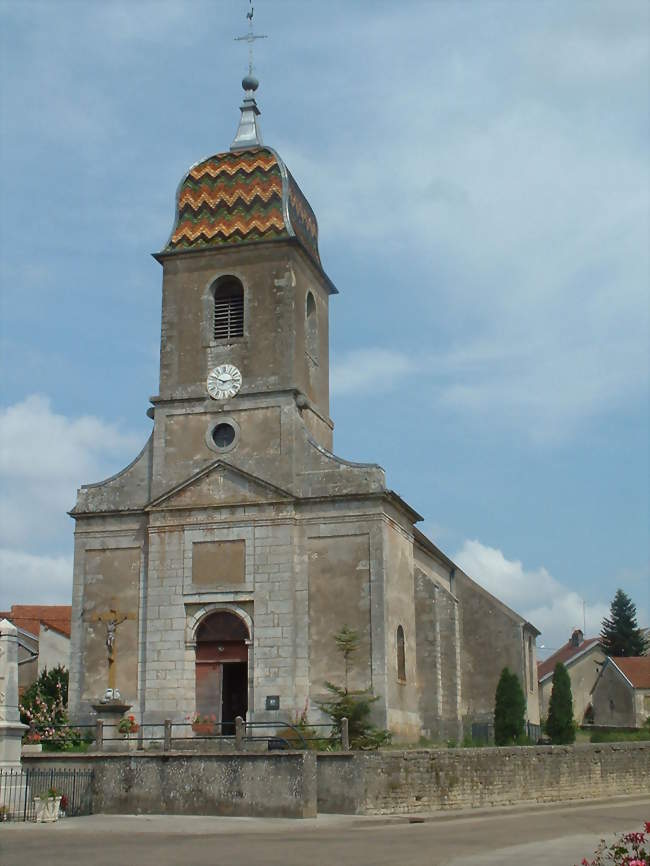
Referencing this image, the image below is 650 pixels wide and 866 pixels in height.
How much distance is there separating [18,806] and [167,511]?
11.0 metres

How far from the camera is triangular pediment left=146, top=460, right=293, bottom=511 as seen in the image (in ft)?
105

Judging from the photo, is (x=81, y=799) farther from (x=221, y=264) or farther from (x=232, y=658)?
(x=221, y=264)

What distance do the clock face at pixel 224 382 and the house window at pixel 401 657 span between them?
8.41 meters

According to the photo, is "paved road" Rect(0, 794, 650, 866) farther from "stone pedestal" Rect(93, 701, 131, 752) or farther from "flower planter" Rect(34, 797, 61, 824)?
"stone pedestal" Rect(93, 701, 131, 752)

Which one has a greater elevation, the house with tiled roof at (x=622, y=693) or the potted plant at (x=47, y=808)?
the house with tiled roof at (x=622, y=693)

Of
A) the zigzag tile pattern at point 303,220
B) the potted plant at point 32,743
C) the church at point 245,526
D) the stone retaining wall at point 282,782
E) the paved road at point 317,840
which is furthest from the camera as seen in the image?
the zigzag tile pattern at point 303,220

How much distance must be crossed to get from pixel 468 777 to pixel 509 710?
9.36m

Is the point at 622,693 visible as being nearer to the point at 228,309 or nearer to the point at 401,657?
the point at 401,657

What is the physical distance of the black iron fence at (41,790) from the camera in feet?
75.1

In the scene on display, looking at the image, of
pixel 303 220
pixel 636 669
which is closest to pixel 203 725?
pixel 303 220

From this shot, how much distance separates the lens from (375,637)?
99.3 ft

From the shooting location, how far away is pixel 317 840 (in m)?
19.8

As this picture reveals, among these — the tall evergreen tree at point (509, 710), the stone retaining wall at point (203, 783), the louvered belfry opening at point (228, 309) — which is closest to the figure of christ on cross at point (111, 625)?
the stone retaining wall at point (203, 783)

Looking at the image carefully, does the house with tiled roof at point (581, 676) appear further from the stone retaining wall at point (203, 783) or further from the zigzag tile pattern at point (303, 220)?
the stone retaining wall at point (203, 783)
